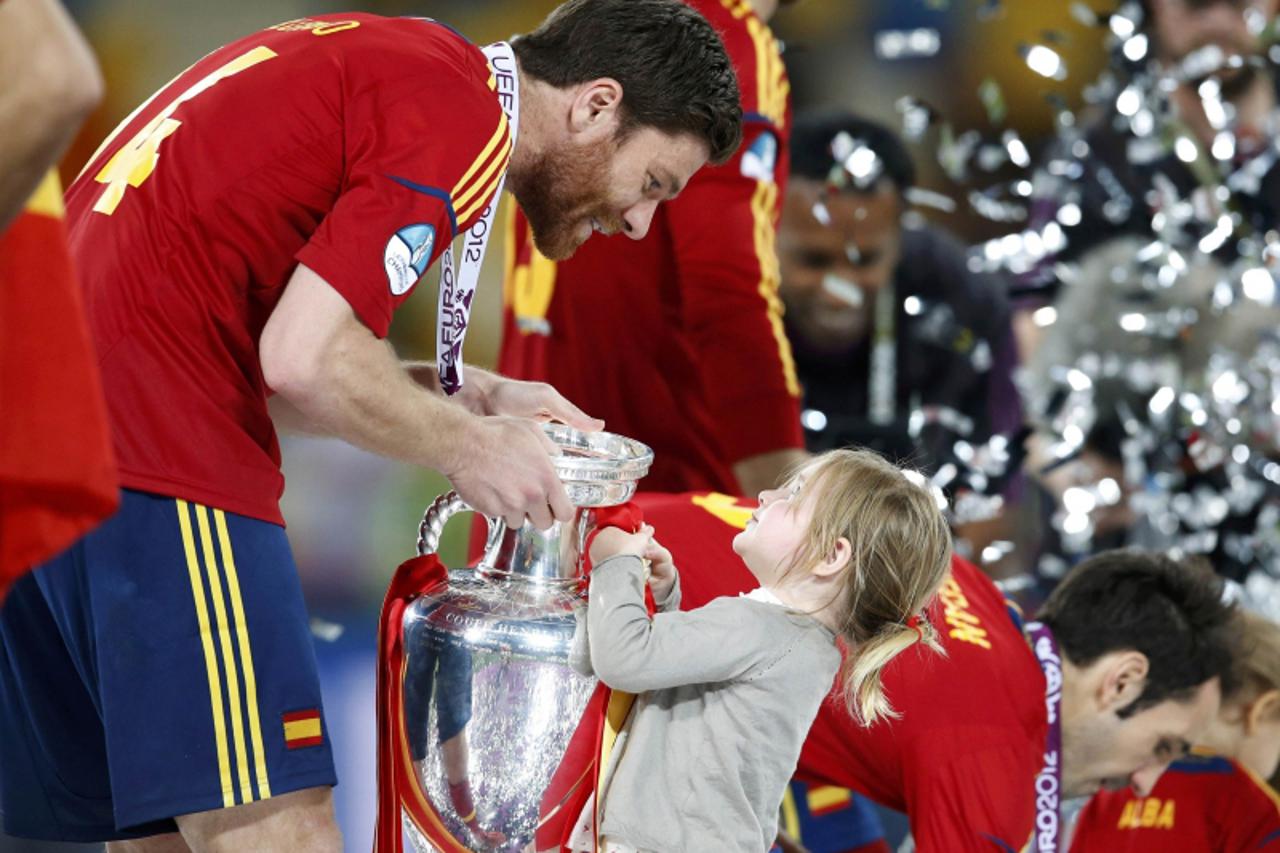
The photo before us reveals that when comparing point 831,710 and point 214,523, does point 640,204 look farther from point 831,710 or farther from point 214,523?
point 831,710

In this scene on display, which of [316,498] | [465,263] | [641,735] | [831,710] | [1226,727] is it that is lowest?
[316,498]

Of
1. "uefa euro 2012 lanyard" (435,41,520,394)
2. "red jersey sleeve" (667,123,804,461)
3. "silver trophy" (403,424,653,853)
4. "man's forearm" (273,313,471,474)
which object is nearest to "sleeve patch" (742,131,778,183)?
"red jersey sleeve" (667,123,804,461)

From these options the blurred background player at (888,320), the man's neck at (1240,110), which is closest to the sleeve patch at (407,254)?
the blurred background player at (888,320)

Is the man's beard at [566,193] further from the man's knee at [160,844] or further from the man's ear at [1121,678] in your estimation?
the man's ear at [1121,678]

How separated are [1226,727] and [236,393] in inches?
102

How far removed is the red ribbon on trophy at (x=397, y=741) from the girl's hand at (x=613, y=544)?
0.22 metres

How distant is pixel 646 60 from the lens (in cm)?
232

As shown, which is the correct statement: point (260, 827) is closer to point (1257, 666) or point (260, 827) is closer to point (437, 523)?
point (437, 523)

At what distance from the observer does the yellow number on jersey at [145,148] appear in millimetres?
2113

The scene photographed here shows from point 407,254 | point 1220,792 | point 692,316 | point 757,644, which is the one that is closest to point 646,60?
point 407,254

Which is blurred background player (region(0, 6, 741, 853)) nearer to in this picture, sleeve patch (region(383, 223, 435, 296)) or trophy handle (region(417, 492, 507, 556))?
sleeve patch (region(383, 223, 435, 296))

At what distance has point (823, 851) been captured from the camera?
12.2 feet

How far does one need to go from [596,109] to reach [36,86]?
1176mm

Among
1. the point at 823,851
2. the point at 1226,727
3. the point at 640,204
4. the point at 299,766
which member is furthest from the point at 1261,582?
the point at 299,766
